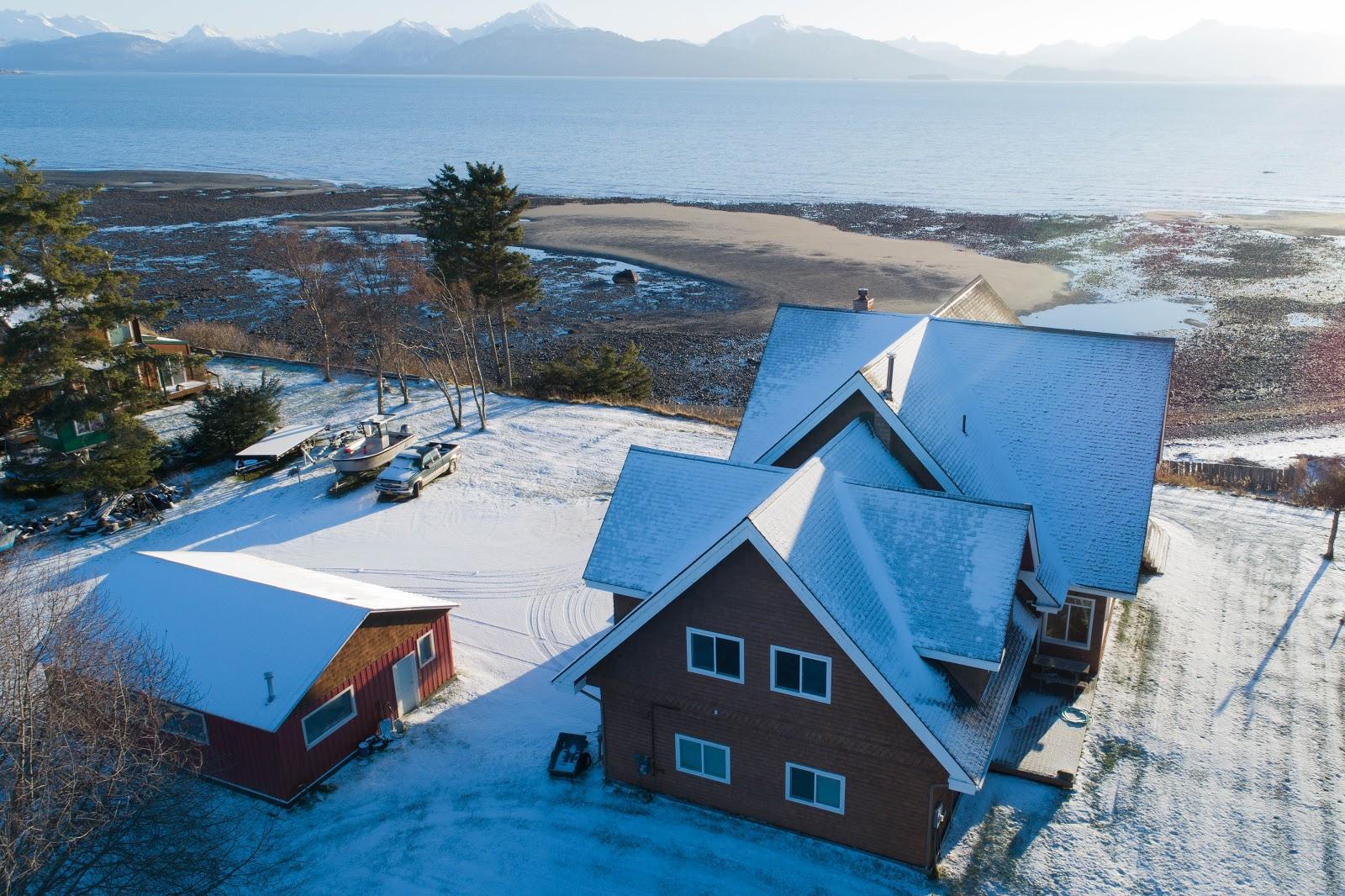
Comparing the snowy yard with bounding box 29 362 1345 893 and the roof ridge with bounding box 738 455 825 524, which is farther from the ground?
the roof ridge with bounding box 738 455 825 524

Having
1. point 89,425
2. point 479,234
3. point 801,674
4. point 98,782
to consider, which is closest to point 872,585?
point 801,674

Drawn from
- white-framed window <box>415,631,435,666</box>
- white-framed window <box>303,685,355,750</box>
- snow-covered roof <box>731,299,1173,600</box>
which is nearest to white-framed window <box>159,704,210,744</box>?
white-framed window <box>303,685,355,750</box>

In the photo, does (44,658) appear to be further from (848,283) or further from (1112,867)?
(848,283)

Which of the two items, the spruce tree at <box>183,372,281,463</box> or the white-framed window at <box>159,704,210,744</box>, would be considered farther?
the spruce tree at <box>183,372,281,463</box>

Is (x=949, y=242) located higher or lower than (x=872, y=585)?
lower

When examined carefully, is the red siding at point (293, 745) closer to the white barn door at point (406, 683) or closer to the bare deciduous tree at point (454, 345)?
the white barn door at point (406, 683)

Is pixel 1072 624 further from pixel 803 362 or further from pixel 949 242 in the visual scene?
pixel 949 242

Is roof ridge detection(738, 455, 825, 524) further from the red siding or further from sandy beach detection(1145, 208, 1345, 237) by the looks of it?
sandy beach detection(1145, 208, 1345, 237)
